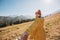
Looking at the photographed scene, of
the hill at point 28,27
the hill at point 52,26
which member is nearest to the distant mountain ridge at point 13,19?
the hill at point 28,27

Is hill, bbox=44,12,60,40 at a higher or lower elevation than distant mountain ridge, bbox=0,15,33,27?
lower

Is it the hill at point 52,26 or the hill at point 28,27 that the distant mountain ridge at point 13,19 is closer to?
the hill at point 28,27

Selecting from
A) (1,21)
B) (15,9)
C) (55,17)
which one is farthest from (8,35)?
(55,17)

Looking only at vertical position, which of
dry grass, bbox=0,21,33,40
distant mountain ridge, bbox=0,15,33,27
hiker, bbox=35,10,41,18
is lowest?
dry grass, bbox=0,21,33,40

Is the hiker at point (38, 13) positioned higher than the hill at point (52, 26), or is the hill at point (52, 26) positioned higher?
the hiker at point (38, 13)

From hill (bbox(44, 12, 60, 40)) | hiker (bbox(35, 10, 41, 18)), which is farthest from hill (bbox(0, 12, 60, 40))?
hiker (bbox(35, 10, 41, 18))

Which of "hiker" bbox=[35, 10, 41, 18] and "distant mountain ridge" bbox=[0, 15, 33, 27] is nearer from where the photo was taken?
"hiker" bbox=[35, 10, 41, 18]

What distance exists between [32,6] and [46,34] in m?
0.64

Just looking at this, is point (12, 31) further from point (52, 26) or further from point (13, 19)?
point (52, 26)

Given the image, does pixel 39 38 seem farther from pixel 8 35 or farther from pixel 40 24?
pixel 8 35

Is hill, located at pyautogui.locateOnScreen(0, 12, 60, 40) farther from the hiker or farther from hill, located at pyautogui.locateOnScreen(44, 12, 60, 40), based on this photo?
the hiker

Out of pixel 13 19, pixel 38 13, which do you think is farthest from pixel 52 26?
pixel 13 19

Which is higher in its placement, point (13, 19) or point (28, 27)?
point (13, 19)

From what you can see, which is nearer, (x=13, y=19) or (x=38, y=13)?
(x=38, y=13)
